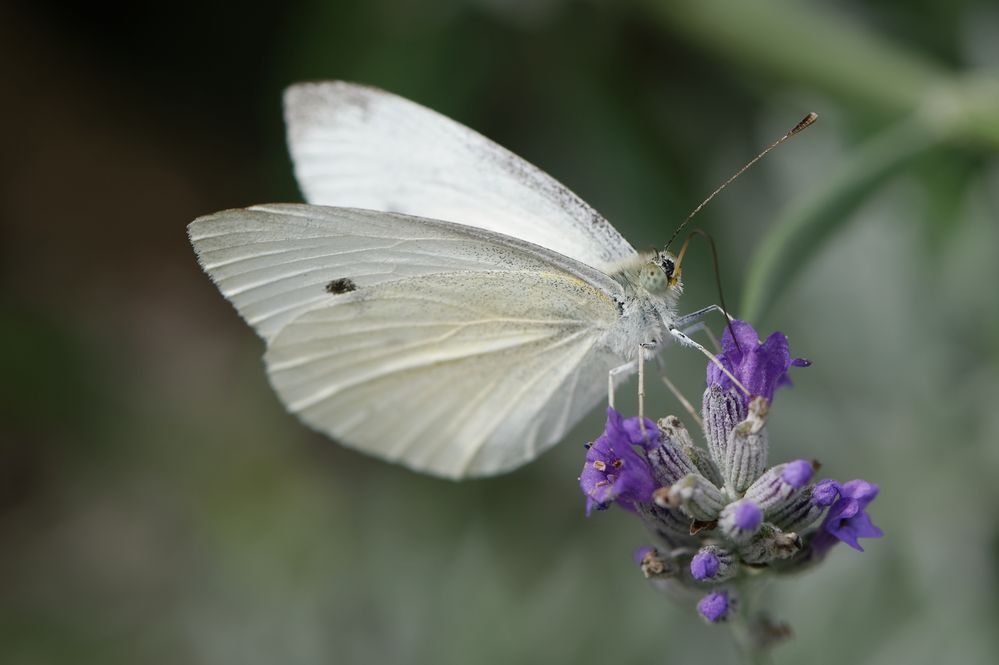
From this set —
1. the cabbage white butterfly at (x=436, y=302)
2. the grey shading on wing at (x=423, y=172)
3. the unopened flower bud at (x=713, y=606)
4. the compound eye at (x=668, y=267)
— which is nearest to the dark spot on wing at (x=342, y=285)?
the cabbage white butterfly at (x=436, y=302)

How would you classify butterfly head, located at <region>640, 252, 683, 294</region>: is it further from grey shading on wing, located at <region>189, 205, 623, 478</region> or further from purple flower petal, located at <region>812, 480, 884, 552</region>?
purple flower petal, located at <region>812, 480, 884, 552</region>

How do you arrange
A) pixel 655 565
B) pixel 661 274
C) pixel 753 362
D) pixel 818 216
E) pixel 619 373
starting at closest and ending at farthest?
1. pixel 655 565
2. pixel 753 362
3. pixel 661 274
4. pixel 619 373
5. pixel 818 216

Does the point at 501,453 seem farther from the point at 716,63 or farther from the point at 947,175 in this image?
the point at 716,63

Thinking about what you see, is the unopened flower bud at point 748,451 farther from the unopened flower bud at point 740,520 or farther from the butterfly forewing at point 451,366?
the butterfly forewing at point 451,366

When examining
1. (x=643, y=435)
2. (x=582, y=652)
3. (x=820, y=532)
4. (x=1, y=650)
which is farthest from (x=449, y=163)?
(x=1, y=650)

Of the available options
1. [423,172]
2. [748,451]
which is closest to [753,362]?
[748,451]

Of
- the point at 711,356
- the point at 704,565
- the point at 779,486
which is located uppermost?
the point at 711,356

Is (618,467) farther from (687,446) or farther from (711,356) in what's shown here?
(711,356)
